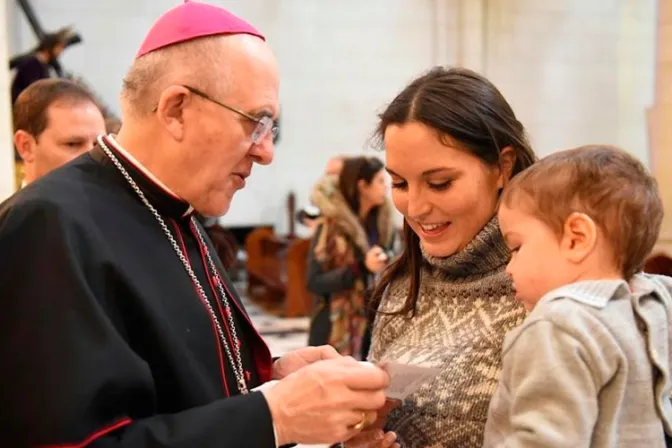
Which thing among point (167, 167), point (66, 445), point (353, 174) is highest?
point (167, 167)

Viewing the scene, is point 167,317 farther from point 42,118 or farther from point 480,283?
point 42,118

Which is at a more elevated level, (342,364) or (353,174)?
(342,364)

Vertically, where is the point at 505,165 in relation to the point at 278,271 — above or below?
above

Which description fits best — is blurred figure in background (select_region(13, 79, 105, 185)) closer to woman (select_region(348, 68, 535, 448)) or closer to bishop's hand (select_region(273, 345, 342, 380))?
bishop's hand (select_region(273, 345, 342, 380))

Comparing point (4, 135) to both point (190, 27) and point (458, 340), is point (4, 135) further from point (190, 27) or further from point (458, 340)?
point (458, 340)

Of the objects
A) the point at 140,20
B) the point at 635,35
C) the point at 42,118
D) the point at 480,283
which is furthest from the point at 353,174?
the point at 140,20

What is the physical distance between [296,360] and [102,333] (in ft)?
2.26

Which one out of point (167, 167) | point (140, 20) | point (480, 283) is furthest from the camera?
point (140, 20)

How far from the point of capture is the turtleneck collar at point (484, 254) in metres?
1.77

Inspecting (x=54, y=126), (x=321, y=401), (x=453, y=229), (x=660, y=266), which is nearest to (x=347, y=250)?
(x=54, y=126)

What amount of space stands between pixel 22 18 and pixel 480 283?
33.4ft

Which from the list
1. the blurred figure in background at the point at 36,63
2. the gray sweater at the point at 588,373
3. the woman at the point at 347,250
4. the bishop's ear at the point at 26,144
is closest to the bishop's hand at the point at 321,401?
the gray sweater at the point at 588,373

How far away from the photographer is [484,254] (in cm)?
178

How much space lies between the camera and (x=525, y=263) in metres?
1.48
